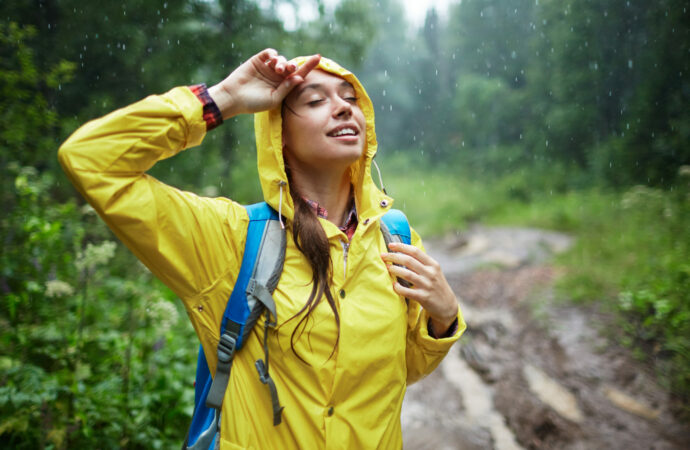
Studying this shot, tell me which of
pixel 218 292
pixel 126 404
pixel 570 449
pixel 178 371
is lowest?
pixel 570 449

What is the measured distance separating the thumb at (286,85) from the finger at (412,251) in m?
0.73

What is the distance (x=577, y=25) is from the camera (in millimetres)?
14555

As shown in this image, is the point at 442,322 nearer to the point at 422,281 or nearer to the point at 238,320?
the point at 422,281

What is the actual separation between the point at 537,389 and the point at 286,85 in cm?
440

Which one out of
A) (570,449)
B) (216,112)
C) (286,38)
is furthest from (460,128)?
(216,112)

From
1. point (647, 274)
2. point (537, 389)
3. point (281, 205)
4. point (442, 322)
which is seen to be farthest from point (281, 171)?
point (647, 274)

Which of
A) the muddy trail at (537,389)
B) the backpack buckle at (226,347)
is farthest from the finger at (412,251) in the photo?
the muddy trail at (537,389)

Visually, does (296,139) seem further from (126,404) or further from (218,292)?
(126,404)

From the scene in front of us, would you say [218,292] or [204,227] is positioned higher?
Result: [204,227]

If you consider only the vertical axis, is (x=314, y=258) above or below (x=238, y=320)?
above

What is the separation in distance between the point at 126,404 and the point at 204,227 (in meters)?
2.00

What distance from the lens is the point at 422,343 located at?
5.99ft

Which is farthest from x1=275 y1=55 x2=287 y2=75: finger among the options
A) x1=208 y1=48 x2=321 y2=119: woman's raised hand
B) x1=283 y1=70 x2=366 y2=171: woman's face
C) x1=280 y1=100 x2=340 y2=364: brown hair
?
x1=280 y1=100 x2=340 y2=364: brown hair

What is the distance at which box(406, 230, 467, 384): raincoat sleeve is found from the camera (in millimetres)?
1798
